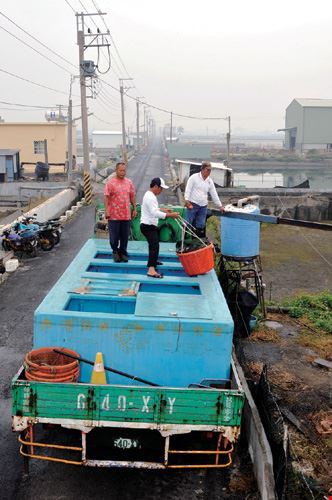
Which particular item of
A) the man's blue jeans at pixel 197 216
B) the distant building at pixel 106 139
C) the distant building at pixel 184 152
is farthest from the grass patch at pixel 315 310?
the distant building at pixel 106 139

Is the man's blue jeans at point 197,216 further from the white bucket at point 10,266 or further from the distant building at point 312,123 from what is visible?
the distant building at point 312,123

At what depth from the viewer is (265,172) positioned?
98.1 meters

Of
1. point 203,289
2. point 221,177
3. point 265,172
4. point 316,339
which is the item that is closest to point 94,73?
point 221,177

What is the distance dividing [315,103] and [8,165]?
80960 millimetres

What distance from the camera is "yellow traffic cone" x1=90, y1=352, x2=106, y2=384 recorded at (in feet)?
18.0

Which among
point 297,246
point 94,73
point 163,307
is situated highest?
point 94,73

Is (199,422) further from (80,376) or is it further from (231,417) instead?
(80,376)

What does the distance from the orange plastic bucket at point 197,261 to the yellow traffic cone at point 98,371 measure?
2.19 metres

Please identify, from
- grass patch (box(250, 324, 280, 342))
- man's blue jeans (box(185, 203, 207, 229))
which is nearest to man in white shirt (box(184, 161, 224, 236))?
man's blue jeans (box(185, 203, 207, 229))

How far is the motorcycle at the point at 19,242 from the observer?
1520cm

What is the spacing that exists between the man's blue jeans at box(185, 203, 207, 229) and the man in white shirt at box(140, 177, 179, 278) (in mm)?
2286

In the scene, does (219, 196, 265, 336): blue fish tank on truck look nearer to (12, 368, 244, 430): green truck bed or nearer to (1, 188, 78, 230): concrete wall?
(12, 368, 244, 430): green truck bed

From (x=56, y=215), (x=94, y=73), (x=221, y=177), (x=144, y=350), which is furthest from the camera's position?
(x=221, y=177)

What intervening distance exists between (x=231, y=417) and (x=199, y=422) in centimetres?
34
